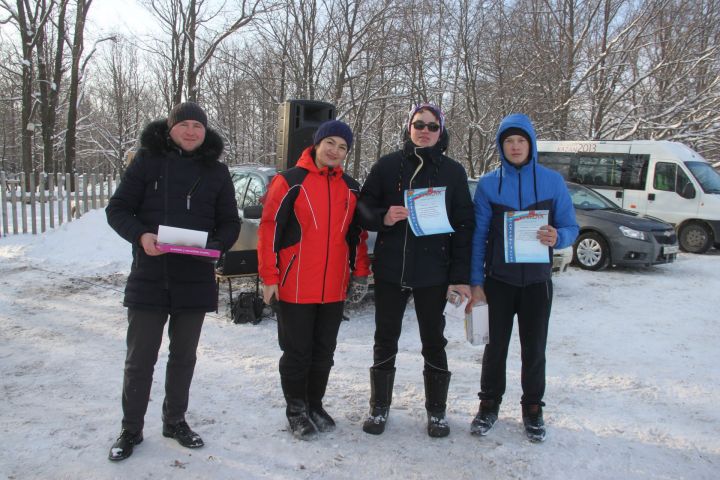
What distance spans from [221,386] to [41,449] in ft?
4.08

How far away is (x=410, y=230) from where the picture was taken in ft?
9.82

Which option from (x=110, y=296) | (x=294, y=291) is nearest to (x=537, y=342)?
(x=294, y=291)

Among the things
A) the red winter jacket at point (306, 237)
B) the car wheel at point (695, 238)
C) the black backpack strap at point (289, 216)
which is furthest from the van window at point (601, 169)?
the black backpack strap at point (289, 216)

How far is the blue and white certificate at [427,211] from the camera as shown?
2910 mm

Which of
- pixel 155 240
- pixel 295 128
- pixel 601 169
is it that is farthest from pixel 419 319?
pixel 601 169

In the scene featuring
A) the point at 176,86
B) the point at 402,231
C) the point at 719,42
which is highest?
the point at 719,42

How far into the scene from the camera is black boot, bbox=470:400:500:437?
123 inches

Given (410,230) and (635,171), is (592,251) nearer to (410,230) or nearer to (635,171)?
(635,171)

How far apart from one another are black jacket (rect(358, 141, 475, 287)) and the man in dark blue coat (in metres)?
0.89

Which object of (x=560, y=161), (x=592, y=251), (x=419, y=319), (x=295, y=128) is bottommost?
(x=592, y=251)

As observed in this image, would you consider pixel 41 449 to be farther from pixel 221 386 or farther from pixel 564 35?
pixel 564 35

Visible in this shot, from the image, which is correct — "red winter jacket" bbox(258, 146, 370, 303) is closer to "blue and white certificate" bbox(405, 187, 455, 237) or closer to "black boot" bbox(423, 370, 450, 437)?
"blue and white certificate" bbox(405, 187, 455, 237)

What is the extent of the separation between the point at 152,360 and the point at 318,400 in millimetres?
1024

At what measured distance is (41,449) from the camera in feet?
9.20
